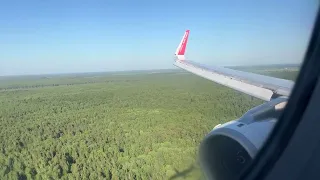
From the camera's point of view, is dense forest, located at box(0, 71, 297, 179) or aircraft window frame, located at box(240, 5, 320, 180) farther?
dense forest, located at box(0, 71, 297, 179)

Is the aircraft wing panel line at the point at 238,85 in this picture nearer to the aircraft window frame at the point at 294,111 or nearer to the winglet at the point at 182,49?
the aircraft window frame at the point at 294,111

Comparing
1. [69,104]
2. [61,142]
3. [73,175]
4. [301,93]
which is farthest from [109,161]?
[69,104]

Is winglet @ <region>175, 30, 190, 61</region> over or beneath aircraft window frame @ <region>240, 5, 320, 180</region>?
over

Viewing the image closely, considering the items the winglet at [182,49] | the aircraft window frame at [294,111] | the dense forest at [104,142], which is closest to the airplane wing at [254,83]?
the dense forest at [104,142]

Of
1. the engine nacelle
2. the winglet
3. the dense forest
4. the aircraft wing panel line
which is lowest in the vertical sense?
the dense forest

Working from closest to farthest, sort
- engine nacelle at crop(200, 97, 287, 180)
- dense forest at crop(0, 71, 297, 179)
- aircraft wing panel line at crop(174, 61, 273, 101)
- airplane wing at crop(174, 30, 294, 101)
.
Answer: engine nacelle at crop(200, 97, 287, 180)
airplane wing at crop(174, 30, 294, 101)
aircraft wing panel line at crop(174, 61, 273, 101)
dense forest at crop(0, 71, 297, 179)

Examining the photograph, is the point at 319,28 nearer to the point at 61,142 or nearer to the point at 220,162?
the point at 220,162

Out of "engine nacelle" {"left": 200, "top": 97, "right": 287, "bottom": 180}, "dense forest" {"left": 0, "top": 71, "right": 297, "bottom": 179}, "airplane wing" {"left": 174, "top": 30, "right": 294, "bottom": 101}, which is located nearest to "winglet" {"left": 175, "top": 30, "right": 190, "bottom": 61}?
"dense forest" {"left": 0, "top": 71, "right": 297, "bottom": 179}


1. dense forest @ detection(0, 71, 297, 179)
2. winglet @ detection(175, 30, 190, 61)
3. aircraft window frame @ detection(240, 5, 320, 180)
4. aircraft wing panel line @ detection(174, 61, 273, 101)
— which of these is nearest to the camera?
aircraft window frame @ detection(240, 5, 320, 180)

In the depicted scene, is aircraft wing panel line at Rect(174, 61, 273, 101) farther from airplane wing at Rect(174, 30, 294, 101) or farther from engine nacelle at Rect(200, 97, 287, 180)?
engine nacelle at Rect(200, 97, 287, 180)
